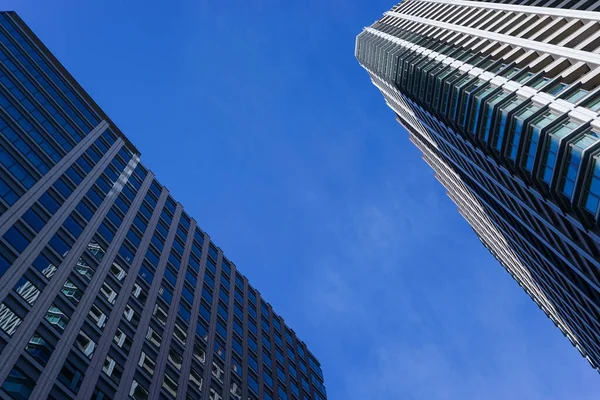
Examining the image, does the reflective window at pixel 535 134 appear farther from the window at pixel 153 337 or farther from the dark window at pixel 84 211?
the dark window at pixel 84 211

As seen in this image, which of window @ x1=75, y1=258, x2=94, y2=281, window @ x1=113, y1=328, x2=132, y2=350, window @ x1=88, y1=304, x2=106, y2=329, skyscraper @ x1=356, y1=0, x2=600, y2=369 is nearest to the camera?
skyscraper @ x1=356, y1=0, x2=600, y2=369

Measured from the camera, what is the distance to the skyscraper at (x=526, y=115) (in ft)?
113

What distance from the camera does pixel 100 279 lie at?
138 feet

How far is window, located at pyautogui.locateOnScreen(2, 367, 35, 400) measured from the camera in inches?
1149

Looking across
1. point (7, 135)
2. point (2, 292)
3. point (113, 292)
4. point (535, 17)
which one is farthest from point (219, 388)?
point (535, 17)

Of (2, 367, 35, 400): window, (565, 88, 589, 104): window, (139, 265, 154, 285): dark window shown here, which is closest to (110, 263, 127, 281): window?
(139, 265, 154, 285): dark window

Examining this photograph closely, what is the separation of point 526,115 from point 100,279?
34568 mm

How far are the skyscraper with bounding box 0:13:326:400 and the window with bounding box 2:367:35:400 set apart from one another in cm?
7

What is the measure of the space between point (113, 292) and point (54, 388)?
11609 mm

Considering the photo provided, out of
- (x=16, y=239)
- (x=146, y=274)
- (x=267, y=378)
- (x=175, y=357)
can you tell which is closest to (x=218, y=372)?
(x=175, y=357)

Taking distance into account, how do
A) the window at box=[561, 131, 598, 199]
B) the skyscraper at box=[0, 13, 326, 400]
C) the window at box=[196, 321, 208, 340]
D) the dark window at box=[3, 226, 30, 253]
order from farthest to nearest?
the window at box=[196, 321, 208, 340] → the dark window at box=[3, 226, 30, 253] → the skyscraper at box=[0, 13, 326, 400] → the window at box=[561, 131, 598, 199]

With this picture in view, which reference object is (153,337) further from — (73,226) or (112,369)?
(73,226)

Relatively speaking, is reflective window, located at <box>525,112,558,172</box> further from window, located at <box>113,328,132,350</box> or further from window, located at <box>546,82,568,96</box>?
window, located at <box>113,328,132,350</box>

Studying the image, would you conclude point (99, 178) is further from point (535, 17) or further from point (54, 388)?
point (535, 17)
